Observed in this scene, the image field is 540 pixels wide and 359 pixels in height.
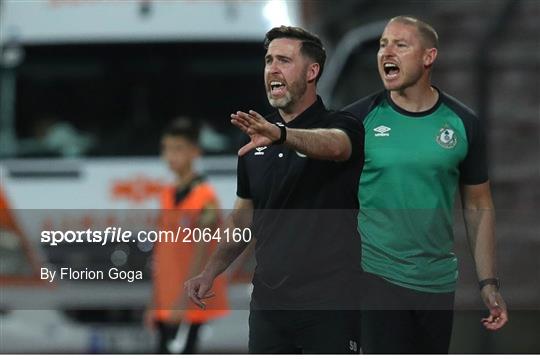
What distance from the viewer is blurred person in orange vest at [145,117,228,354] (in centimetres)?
516

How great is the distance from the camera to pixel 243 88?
8961 millimetres

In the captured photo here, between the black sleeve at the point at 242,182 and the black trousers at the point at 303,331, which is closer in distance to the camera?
the black sleeve at the point at 242,182

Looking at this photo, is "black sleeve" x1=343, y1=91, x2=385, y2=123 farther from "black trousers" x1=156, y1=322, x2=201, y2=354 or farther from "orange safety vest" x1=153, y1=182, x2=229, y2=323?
"black trousers" x1=156, y1=322, x2=201, y2=354

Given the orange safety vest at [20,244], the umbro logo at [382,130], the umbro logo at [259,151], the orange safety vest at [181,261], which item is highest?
the umbro logo at [382,130]

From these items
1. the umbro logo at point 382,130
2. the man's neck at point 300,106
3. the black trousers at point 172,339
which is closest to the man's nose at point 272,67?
the man's neck at point 300,106

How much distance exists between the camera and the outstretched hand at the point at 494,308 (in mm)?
4227

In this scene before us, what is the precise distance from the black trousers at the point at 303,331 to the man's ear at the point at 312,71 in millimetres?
663

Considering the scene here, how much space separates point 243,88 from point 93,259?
4.13m

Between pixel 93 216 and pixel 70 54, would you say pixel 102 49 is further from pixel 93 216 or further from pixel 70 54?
pixel 93 216

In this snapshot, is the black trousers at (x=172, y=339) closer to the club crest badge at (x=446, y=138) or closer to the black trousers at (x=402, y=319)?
the black trousers at (x=402, y=319)

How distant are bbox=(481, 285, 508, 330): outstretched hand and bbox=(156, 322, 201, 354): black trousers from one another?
3244 millimetres

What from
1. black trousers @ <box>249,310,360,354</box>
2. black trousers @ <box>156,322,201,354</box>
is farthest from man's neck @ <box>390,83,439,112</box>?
black trousers @ <box>156,322,201,354</box>

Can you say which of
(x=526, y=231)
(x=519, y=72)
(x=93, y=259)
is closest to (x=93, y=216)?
(x=93, y=259)

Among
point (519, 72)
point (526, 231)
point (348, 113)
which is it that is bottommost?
point (526, 231)
